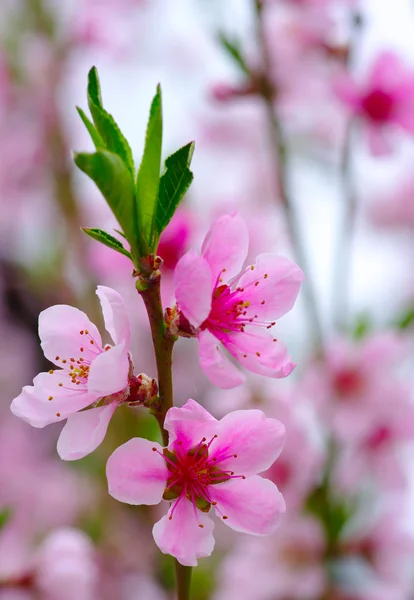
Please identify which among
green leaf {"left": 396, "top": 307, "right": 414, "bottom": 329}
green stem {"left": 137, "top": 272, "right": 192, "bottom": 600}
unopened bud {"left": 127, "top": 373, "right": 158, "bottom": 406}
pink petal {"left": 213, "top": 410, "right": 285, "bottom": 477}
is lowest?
green leaf {"left": 396, "top": 307, "right": 414, "bottom": 329}

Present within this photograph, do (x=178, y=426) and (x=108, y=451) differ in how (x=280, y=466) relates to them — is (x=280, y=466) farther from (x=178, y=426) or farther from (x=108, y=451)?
(x=178, y=426)

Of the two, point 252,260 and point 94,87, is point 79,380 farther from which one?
point 252,260

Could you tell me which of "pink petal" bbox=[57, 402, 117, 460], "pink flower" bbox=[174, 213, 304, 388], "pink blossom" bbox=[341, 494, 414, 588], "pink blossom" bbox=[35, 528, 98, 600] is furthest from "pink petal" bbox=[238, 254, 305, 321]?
"pink blossom" bbox=[341, 494, 414, 588]

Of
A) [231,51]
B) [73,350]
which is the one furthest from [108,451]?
[73,350]

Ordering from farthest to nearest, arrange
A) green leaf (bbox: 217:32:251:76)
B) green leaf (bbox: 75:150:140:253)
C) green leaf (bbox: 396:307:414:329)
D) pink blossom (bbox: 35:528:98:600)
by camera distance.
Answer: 1. green leaf (bbox: 396:307:414:329)
2. green leaf (bbox: 217:32:251:76)
3. pink blossom (bbox: 35:528:98:600)
4. green leaf (bbox: 75:150:140:253)

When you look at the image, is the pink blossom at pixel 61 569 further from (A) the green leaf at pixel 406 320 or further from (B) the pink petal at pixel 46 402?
(A) the green leaf at pixel 406 320

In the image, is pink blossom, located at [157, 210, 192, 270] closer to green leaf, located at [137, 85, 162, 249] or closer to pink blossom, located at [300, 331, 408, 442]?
pink blossom, located at [300, 331, 408, 442]
